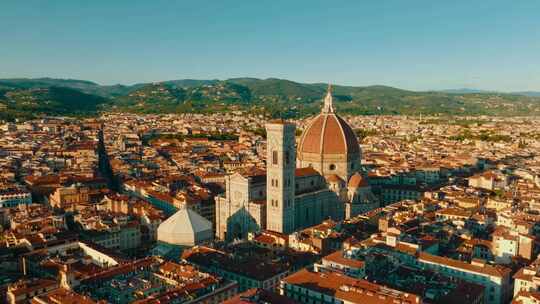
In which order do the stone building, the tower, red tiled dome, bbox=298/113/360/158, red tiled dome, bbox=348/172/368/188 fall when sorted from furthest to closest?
red tiled dome, bbox=298/113/360/158 < red tiled dome, bbox=348/172/368/188 < the stone building < the tower

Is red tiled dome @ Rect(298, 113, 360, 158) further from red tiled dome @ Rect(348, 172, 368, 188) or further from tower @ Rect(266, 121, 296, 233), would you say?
tower @ Rect(266, 121, 296, 233)

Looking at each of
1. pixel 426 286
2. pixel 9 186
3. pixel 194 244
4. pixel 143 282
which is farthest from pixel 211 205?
pixel 426 286

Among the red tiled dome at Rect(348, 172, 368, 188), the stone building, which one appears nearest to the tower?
the stone building

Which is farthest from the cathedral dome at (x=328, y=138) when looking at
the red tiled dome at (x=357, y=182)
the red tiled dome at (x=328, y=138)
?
the red tiled dome at (x=357, y=182)

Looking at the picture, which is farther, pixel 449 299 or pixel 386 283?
pixel 386 283

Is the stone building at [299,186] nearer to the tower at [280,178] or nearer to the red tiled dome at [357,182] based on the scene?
the tower at [280,178]

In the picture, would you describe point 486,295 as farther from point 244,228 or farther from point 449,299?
point 244,228

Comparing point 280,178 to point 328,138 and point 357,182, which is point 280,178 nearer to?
point 357,182
